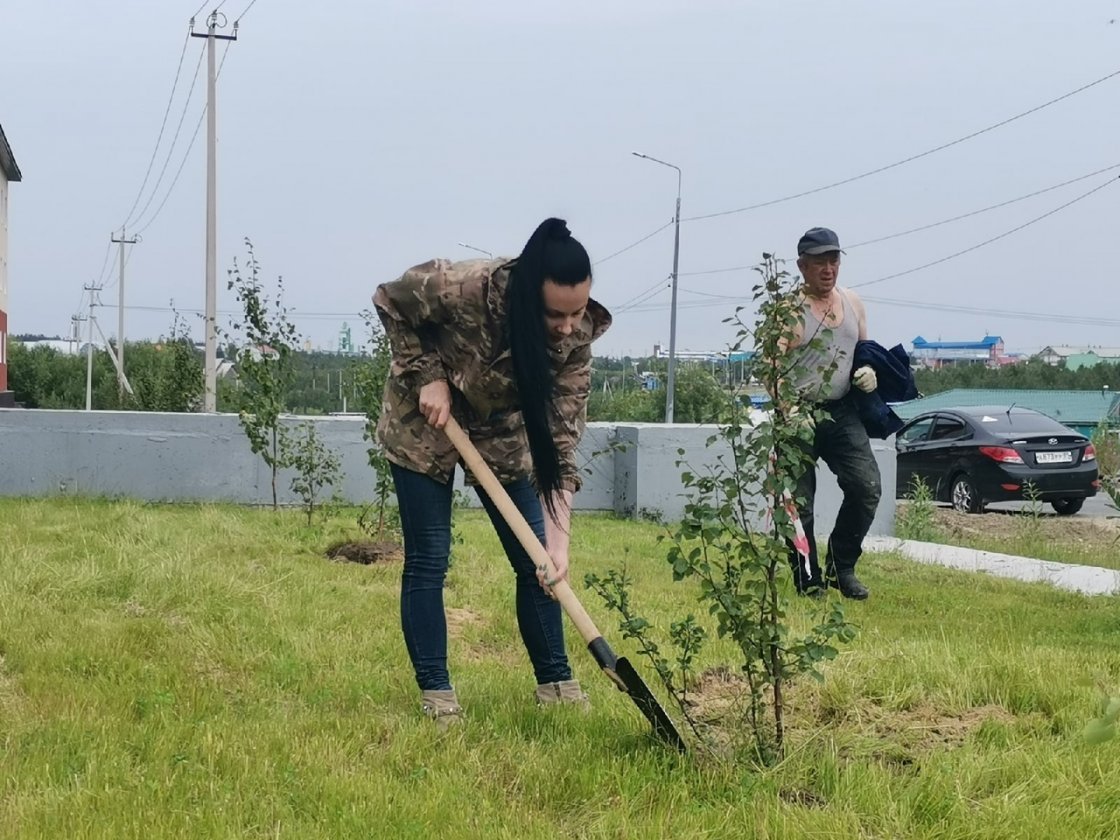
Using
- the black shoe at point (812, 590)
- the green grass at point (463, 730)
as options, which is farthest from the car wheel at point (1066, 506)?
the black shoe at point (812, 590)

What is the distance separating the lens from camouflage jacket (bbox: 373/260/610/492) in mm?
3229

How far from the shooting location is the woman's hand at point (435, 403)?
319 centimetres

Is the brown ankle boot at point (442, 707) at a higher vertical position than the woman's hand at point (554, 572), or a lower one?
lower

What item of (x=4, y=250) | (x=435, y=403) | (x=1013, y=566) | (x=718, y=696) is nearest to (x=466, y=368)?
(x=435, y=403)

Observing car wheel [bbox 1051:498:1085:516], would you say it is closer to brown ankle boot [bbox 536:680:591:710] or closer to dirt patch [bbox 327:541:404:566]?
dirt patch [bbox 327:541:404:566]

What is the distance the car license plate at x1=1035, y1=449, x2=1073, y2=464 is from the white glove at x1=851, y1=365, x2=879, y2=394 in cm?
831

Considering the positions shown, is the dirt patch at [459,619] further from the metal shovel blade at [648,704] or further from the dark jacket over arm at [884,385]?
the dark jacket over arm at [884,385]

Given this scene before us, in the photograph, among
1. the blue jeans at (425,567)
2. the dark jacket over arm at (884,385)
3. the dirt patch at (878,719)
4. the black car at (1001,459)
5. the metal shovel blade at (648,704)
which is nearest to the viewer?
the metal shovel blade at (648,704)

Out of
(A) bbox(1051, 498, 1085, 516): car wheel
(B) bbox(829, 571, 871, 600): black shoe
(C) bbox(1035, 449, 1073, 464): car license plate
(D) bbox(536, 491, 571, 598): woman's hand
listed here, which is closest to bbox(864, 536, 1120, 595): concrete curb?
(B) bbox(829, 571, 871, 600): black shoe

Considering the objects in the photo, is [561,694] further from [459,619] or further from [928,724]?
[459,619]

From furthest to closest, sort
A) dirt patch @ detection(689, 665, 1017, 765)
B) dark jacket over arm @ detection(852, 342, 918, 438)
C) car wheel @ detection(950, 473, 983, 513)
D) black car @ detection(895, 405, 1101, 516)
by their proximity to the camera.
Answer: car wheel @ detection(950, 473, 983, 513) < black car @ detection(895, 405, 1101, 516) < dark jacket over arm @ detection(852, 342, 918, 438) < dirt patch @ detection(689, 665, 1017, 765)

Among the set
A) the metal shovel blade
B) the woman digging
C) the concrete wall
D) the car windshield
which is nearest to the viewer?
the metal shovel blade

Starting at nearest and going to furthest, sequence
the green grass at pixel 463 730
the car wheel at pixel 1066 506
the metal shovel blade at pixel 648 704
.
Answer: the green grass at pixel 463 730, the metal shovel blade at pixel 648 704, the car wheel at pixel 1066 506

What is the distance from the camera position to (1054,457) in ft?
42.3
